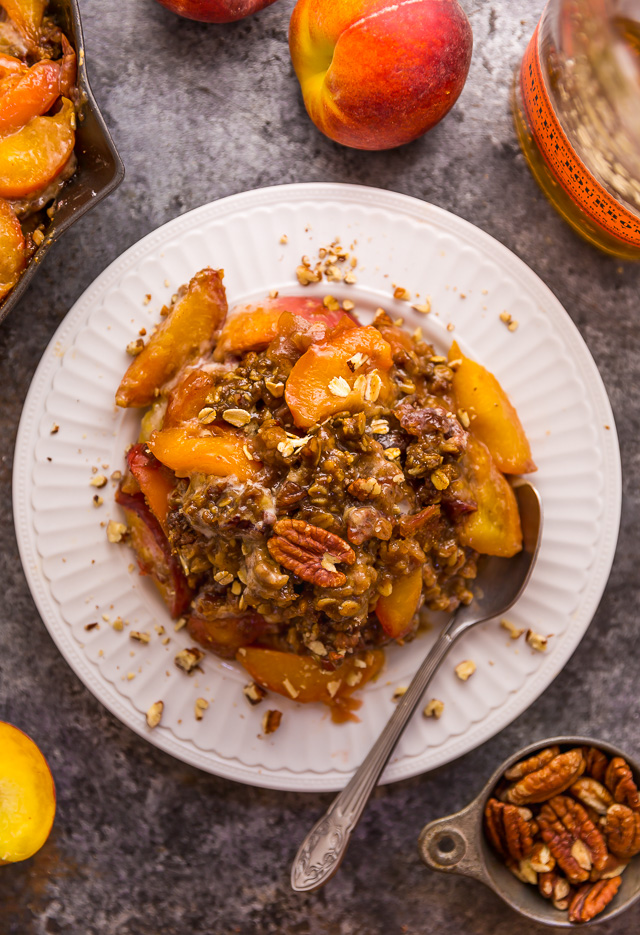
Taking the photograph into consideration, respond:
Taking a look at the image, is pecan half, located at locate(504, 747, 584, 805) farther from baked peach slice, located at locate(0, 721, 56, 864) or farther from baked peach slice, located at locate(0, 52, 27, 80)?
baked peach slice, located at locate(0, 52, 27, 80)

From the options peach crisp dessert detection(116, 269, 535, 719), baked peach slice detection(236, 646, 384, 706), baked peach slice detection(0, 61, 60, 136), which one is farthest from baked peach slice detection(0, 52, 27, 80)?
baked peach slice detection(236, 646, 384, 706)

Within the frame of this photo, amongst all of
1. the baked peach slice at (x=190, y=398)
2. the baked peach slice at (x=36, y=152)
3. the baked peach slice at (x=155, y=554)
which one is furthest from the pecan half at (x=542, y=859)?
the baked peach slice at (x=36, y=152)

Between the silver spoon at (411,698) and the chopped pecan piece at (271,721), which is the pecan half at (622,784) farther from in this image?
the chopped pecan piece at (271,721)

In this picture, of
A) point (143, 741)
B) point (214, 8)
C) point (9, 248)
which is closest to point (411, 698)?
point (143, 741)

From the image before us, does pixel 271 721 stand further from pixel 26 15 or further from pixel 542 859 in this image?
pixel 26 15

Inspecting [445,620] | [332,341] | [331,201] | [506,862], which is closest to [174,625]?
[445,620]

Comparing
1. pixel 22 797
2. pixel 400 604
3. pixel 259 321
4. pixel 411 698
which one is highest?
pixel 259 321
